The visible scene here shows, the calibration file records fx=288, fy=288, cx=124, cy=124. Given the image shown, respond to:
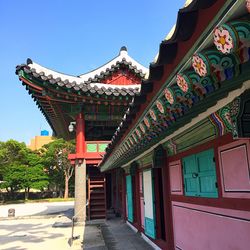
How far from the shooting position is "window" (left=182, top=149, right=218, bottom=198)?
13.3ft

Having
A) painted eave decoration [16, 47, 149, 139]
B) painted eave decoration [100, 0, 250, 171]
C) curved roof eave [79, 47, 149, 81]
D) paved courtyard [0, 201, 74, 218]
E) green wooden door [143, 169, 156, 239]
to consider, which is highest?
curved roof eave [79, 47, 149, 81]

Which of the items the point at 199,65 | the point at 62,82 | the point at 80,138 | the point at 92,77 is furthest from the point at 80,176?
the point at 199,65

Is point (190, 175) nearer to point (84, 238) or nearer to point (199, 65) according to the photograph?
point (199, 65)

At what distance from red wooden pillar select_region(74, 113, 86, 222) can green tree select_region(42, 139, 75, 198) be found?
1181 inches

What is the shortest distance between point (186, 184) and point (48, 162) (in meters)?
41.4

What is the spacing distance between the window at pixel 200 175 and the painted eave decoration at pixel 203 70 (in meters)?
0.78

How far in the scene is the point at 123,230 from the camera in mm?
11141

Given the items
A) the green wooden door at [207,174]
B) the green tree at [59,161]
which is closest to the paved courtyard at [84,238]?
the green wooden door at [207,174]

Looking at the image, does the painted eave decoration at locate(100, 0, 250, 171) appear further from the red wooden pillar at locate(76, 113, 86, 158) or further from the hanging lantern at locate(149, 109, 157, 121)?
the red wooden pillar at locate(76, 113, 86, 158)

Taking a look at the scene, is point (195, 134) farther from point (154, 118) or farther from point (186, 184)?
point (186, 184)

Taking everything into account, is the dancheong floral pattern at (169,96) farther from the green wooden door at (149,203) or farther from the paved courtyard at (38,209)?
the paved courtyard at (38,209)

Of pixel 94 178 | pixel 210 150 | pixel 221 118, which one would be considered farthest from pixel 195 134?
pixel 94 178

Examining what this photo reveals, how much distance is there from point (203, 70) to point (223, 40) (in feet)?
1.32

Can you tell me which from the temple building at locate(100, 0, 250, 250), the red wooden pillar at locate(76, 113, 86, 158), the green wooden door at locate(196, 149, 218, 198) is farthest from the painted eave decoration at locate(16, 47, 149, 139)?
the green wooden door at locate(196, 149, 218, 198)
